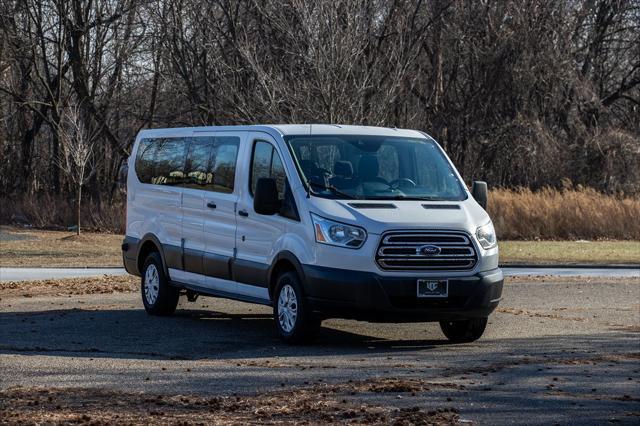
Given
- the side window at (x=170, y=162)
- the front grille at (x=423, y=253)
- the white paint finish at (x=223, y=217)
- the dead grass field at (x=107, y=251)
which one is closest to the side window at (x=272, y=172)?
the white paint finish at (x=223, y=217)

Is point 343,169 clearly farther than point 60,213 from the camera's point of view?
No

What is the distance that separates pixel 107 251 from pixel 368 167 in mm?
19570

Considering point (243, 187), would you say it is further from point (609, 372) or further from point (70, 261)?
point (70, 261)

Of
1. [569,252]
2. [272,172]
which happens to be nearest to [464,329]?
[272,172]

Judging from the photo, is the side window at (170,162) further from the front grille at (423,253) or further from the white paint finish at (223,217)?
the front grille at (423,253)

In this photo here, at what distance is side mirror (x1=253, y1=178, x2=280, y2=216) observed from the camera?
12633 millimetres

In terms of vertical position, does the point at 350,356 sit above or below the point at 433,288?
below

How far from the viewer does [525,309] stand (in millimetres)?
16531

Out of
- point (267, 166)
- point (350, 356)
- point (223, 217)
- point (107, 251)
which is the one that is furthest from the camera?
point (107, 251)

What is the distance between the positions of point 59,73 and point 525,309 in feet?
108

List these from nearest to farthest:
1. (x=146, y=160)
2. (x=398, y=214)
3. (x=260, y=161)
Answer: (x=398, y=214), (x=260, y=161), (x=146, y=160)

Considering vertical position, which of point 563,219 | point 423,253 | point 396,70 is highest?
point 396,70

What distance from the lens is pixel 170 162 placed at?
1509 cm

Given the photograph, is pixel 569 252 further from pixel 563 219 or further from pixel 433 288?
pixel 433 288
